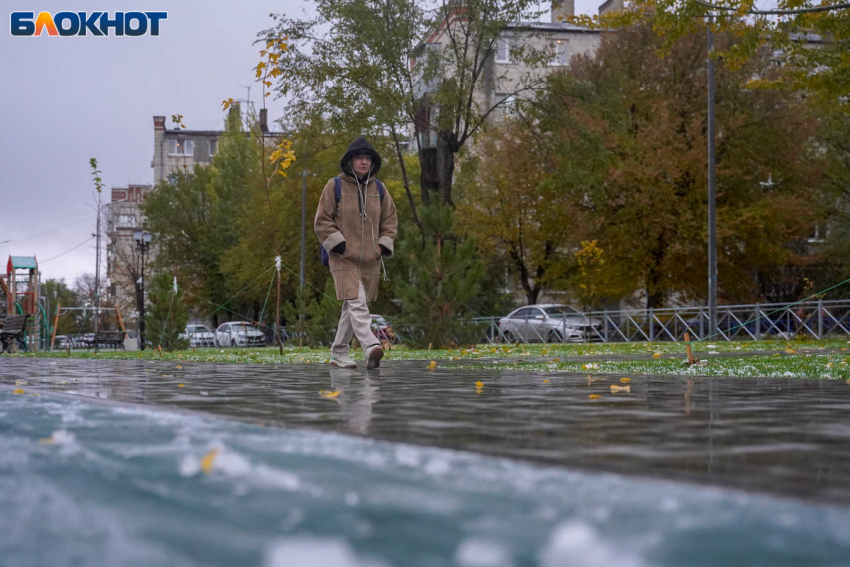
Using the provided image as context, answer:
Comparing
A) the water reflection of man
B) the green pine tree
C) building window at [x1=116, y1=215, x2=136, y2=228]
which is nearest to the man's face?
the water reflection of man

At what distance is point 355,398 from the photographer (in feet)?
18.9

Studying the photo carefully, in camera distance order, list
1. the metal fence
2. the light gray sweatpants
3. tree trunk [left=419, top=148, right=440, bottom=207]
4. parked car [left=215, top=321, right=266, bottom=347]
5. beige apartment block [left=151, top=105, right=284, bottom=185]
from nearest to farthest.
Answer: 1. the light gray sweatpants
2. tree trunk [left=419, top=148, right=440, bottom=207]
3. the metal fence
4. parked car [left=215, top=321, right=266, bottom=347]
5. beige apartment block [left=151, top=105, right=284, bottom=185]

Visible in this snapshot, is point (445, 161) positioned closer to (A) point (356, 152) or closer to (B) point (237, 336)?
(A) point (356, 152)

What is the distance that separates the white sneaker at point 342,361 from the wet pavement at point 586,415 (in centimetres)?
186

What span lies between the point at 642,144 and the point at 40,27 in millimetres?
18284

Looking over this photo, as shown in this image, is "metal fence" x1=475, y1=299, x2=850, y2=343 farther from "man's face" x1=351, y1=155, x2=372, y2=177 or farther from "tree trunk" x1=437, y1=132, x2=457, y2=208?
"man's face" x1=351, y1=155, x2=372, y2=177

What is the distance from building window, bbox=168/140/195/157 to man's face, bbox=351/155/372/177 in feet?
294

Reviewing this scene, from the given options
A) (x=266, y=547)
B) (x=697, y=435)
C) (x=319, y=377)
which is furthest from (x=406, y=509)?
(x=319, y=377)

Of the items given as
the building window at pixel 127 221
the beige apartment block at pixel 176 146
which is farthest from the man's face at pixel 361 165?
the building window at pixel 127 221

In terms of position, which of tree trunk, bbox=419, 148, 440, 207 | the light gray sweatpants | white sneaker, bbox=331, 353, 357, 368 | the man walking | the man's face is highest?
tree trunk, bbox=419, 148, 440, 207

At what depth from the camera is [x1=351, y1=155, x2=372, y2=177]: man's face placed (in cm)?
978

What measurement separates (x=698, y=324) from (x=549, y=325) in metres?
5.84

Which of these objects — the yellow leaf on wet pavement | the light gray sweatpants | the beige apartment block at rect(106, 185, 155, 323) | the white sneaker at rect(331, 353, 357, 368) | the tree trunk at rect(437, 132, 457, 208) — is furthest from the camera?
the beige apartment block at rect(106, 185, 155, 323)

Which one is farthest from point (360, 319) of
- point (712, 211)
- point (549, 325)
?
point (549, 325)
